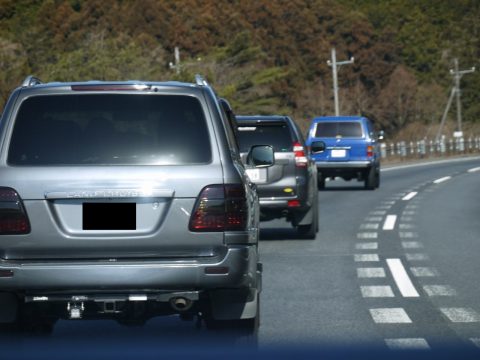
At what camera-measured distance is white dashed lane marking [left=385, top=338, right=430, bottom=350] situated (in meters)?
8.63

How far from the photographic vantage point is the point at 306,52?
98.4 metres

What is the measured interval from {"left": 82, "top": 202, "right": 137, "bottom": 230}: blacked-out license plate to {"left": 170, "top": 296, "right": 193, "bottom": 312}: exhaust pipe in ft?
1.65

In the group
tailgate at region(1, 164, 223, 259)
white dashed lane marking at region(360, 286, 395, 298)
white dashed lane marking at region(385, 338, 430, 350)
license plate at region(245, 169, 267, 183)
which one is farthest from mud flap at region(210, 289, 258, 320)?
license plate at region(245, 169, 267, 183)

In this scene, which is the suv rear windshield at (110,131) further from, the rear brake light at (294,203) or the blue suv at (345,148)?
the blue suv at (345,148)

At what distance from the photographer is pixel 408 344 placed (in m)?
8.81

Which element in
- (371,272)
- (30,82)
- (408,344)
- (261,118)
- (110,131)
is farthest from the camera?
(261,118)

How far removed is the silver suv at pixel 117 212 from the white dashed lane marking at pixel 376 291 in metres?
4.23

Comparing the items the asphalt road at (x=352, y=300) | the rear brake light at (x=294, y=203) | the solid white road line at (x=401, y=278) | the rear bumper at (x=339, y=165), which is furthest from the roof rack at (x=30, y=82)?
the rear bumper at (x=339, y=165)

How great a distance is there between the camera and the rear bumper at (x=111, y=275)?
23.8 feet

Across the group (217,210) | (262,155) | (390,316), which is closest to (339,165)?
(390,316)

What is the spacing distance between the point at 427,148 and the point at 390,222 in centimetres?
5795

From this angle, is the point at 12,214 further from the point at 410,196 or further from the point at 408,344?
the point at 410,196

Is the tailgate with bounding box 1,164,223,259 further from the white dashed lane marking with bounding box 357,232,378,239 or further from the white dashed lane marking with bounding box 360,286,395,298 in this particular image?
the white dashed lane marking with bounding box 357,232,378,239

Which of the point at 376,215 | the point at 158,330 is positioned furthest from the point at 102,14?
the point at 158,330
